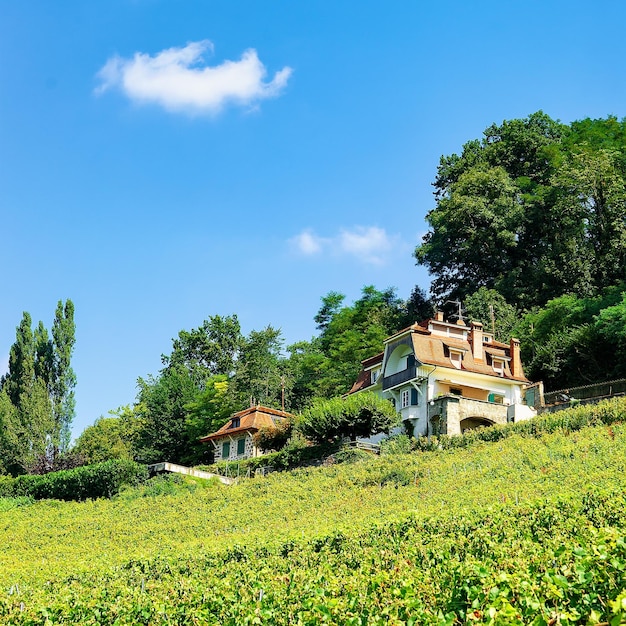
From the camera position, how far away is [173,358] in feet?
272

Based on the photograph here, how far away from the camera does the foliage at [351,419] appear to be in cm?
4203

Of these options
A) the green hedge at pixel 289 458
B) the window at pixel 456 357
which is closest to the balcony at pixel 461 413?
the window at pixel 456 357

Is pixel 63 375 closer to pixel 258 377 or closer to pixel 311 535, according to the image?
pixel 258 377

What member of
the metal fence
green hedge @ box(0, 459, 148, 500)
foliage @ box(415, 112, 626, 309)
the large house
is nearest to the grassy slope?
green hedge @ box(0, 459, 148, 500)

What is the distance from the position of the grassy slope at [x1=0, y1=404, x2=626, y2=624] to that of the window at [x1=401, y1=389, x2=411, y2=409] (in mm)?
7146

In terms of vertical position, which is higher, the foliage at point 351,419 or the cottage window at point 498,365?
the cottage window at point 498,365

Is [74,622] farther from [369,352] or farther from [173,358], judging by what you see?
[173,358]

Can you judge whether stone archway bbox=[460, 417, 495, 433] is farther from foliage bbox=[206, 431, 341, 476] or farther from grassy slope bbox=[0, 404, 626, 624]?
foliage bbox=[206, 431, 341, 476]

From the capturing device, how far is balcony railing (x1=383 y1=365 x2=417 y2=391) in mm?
43938

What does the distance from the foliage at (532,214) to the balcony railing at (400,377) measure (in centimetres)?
1523

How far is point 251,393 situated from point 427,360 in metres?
21.9

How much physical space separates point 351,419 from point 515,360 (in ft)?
36.7

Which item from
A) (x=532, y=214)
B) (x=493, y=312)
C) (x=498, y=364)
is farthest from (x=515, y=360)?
(x=532, y=214)

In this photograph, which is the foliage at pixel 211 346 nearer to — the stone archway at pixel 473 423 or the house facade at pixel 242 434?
the house facade at pixel 242 434
